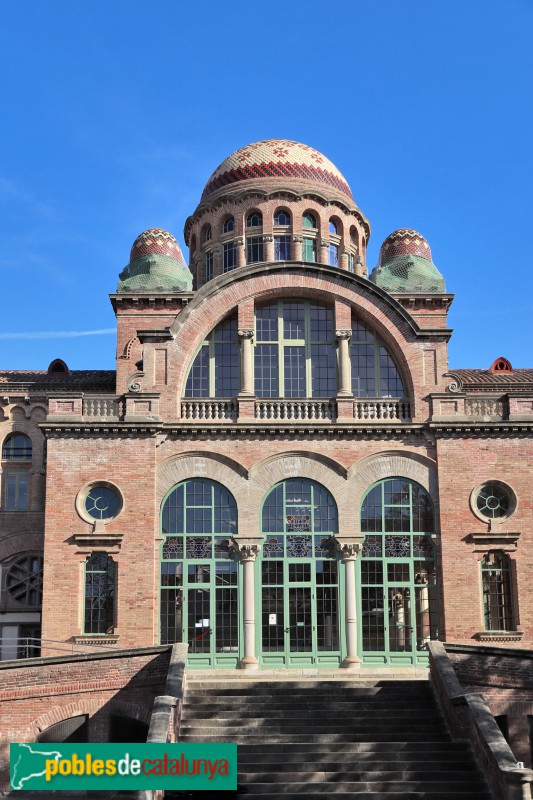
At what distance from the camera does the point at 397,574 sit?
31.3 m

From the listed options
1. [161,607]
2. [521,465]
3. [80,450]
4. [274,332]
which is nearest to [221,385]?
[274,332]

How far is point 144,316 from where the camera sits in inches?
1529

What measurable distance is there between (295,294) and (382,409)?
481cm

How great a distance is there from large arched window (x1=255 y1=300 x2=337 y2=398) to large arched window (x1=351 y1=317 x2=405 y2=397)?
743mm

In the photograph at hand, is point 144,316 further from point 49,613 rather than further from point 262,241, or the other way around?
point 49,613

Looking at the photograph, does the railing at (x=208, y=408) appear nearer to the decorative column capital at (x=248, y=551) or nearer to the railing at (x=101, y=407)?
the railing at (x=101, y=407)

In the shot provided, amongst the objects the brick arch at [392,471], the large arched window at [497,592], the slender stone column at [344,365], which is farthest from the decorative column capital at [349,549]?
the slender stone column at [344,365]

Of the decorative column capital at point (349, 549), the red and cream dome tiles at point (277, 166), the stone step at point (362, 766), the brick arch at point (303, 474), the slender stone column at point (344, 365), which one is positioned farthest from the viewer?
the red and cream dome tiles at point (277, 166)

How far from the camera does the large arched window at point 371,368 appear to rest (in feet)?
110

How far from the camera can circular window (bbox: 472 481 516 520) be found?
31844 mm

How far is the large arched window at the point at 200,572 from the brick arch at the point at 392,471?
150 inches

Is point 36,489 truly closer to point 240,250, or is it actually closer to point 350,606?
point 240,250

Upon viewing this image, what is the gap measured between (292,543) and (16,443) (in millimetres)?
12056

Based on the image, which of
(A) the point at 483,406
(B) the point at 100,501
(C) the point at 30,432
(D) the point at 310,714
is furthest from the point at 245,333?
(D) the point at 310,714
